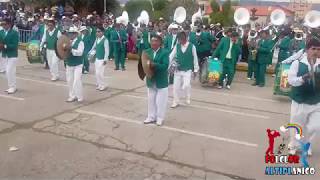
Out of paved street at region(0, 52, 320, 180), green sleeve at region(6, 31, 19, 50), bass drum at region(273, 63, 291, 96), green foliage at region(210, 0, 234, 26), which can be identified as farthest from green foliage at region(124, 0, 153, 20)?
bass drum at region(273, 63, 291, 96)

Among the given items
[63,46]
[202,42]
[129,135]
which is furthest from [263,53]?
[129,135]

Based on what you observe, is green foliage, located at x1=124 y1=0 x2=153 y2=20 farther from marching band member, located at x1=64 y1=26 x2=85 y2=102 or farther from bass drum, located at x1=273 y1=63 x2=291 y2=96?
marching band member, located at x1=64 y1=26 x2=85 y2=102

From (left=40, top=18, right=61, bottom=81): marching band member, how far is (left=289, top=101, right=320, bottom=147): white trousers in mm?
7728

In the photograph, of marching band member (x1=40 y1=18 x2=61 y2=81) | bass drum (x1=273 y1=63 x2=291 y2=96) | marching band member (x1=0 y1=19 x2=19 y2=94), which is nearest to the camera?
marching band member (x1=0 y1=19 x2=19 y2=94)

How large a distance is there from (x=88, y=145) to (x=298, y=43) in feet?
27.5

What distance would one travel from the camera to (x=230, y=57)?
39.3 ft

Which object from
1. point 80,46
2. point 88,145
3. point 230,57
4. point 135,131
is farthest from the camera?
point 230,57

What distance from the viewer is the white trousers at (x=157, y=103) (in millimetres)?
7879

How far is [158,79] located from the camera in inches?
306

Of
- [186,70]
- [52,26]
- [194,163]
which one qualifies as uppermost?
[52,26]

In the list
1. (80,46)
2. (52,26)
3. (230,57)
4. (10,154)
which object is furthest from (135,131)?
(52,26)

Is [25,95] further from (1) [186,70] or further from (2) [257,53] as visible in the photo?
(2) [257,53]

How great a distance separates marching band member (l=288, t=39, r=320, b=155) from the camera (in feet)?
19.8

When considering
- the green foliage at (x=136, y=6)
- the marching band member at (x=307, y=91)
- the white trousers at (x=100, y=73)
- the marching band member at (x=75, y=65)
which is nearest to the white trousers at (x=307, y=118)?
the marching band member at (x=307, y=91)
